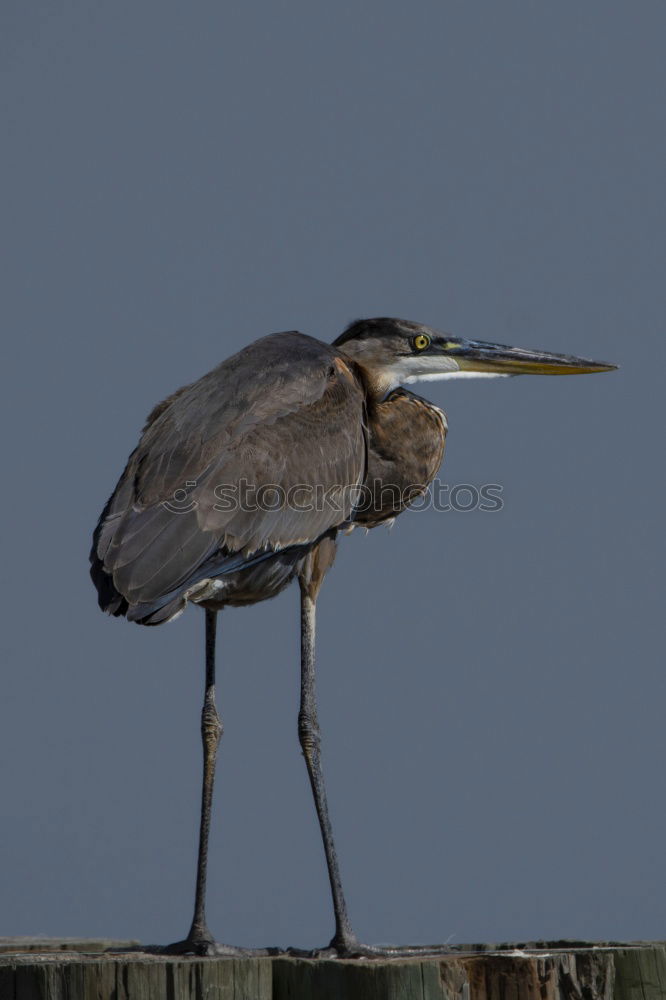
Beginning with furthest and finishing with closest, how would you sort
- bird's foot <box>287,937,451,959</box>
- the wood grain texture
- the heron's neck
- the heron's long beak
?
the heron's long beak → the heron's neck → bird's foot <box>287,937,451,959</box> → the wood grain texture

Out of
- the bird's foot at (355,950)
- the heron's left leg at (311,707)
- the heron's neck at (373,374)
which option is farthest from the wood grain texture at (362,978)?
the heron's neck at (373,374)

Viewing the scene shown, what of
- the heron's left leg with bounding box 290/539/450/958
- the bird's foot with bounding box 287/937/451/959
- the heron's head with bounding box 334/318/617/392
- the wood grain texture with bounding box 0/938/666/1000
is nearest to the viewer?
the wood grain texture with bounding box 0/938/666/1000

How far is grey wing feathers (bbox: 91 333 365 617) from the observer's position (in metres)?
4.41

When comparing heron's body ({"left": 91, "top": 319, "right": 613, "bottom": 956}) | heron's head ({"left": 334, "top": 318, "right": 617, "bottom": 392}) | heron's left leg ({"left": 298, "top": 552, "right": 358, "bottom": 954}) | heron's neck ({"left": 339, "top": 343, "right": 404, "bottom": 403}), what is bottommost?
heron's left leg ({"left": 298, "top": 552, "right": 358, "bottom": 954})

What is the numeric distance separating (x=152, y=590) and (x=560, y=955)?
5.88 ft

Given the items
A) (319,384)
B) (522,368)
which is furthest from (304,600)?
(522,368)

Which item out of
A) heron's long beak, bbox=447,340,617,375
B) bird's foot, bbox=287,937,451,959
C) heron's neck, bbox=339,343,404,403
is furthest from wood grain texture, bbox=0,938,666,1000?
heron's long beak, bbox=447,340,617,375

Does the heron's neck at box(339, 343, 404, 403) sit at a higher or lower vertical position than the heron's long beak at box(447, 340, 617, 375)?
lower

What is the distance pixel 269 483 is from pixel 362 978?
6.98ft

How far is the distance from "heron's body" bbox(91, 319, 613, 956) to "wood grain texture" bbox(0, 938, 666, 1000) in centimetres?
88

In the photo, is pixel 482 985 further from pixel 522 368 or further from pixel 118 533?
pixel 522 368

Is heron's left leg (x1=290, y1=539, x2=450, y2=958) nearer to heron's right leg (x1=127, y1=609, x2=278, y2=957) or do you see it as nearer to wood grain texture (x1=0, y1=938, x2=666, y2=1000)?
heron's right leg (x1=127, y1=609, x2=278, y2=957)

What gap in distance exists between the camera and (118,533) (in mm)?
4500

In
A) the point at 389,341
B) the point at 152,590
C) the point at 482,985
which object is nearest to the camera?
the point at 482,985
